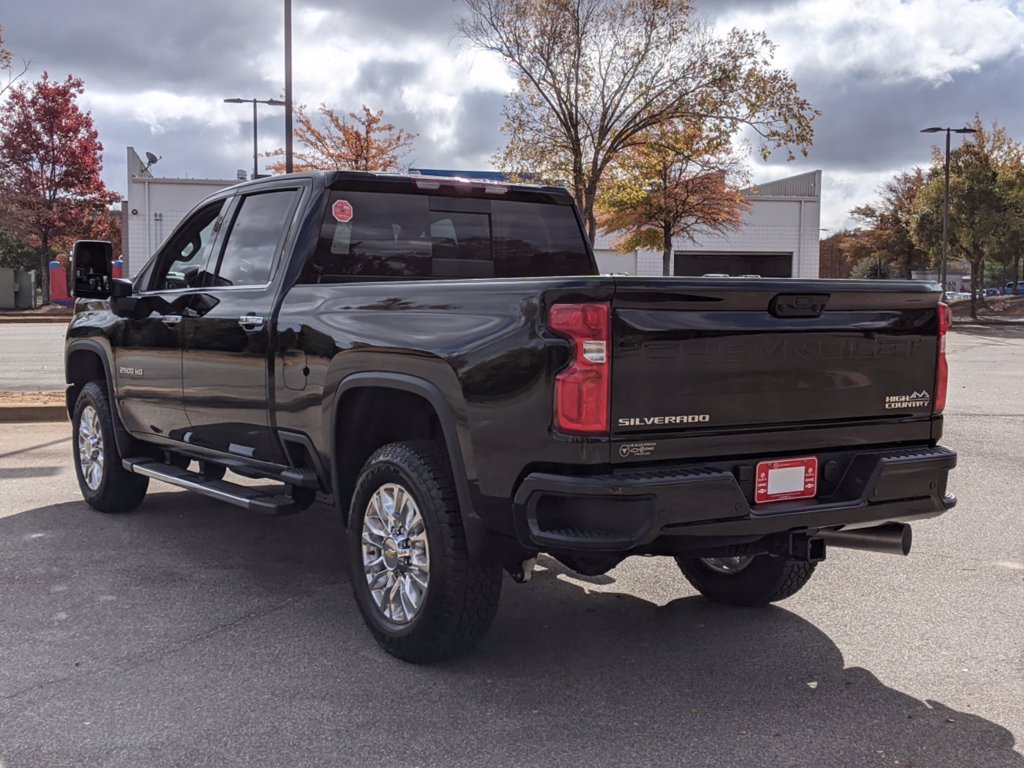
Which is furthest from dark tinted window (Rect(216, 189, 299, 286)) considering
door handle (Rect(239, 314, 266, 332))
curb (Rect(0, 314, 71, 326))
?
curb (Rect(0, 314, 71, 326))

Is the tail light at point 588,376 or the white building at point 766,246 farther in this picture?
the white building at point 766,246

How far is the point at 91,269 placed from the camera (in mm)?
6258

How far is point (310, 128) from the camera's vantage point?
34.2 meters

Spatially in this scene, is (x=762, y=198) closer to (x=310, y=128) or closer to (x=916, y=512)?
(x=310, y=128)

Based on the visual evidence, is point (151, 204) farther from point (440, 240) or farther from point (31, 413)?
point (440, 240)

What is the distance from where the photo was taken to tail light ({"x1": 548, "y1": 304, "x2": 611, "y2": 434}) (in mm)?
3410

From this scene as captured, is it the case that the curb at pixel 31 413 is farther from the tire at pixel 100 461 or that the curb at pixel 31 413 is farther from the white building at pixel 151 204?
the white building at pixel 151 204

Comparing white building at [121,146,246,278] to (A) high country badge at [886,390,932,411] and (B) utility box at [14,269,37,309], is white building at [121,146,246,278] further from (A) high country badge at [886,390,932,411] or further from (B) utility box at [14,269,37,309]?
(A) high country badge at [886,390,932,411]

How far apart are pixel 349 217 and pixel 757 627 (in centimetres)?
281

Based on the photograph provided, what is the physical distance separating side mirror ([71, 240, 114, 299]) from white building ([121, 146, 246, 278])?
39.3 m

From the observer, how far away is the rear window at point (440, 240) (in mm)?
5176

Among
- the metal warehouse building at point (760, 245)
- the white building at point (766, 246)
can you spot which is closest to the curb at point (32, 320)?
the metal warehouse building at point (760, 245)

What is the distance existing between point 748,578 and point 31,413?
8780mm

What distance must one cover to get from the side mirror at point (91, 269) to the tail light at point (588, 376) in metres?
3.88
